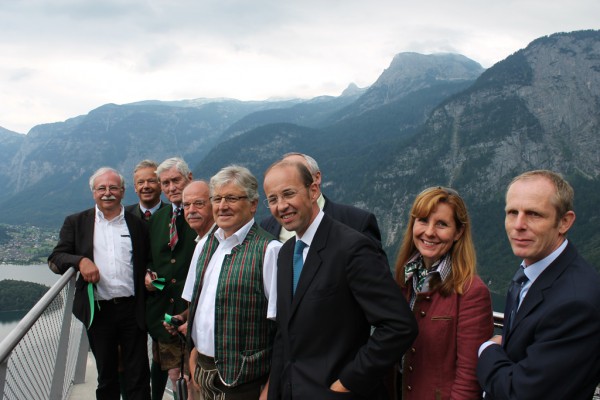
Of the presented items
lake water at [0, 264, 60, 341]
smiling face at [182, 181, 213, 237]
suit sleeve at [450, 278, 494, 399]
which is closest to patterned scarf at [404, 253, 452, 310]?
suit sleeve at [450, 278, 494, 399]

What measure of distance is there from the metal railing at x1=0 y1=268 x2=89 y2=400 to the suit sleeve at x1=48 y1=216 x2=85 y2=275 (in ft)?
0.25

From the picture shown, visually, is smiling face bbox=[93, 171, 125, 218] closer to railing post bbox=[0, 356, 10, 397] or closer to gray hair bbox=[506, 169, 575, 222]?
railing post bbox=[0, 356, 10, 397]

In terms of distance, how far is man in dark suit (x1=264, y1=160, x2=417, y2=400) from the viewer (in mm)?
2084

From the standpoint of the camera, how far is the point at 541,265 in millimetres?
2047

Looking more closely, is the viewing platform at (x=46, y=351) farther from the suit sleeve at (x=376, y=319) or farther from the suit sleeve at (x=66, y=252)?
the suit sleeve at (x=376, y=319)

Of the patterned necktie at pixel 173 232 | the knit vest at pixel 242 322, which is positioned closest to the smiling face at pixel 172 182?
the patterned necktie at pixel 173 232

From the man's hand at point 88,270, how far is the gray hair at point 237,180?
1401 millimetres

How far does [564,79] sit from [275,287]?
168 m

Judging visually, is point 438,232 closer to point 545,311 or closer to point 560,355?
point 545,311

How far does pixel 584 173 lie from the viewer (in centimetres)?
13150

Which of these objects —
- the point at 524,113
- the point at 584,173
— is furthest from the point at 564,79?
the point at 584,173

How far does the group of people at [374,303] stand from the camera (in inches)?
75.3

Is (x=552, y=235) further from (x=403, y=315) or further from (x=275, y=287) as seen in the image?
(x=275, y=287)

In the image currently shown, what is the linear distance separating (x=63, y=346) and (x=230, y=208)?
6.47 ft
